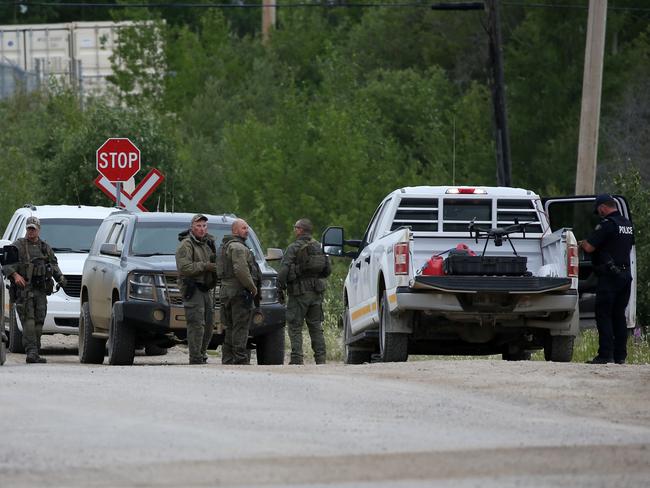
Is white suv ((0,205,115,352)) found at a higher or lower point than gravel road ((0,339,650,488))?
lower

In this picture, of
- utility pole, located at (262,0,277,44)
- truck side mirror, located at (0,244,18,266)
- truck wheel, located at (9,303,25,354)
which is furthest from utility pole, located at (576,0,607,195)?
utility pole, located at (262,0,277,44)

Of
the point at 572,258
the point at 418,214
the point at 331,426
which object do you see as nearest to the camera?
→ the point at 331,426

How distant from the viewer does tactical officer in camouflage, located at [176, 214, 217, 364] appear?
20.0 metres

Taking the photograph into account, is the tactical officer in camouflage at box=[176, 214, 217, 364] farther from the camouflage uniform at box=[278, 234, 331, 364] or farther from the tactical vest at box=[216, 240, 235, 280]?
the camouflage uniform at box=[278, 234, 331, 364]

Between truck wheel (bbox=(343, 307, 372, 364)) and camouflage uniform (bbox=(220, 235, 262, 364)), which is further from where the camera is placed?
truck wheel (bbox=(343, 307, 372, 364))

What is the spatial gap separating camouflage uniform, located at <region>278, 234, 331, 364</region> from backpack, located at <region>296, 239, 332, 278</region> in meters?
0.03

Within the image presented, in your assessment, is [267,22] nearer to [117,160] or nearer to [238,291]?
[117,160]

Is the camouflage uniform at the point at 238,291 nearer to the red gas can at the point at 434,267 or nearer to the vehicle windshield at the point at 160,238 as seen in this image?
the vehicle windshield at the point at 160,238

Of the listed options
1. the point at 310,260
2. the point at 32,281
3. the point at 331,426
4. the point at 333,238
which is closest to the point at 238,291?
the point at 333,238

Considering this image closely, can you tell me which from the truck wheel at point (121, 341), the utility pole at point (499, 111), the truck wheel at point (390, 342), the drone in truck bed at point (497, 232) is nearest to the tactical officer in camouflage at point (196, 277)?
the truck wheel at point (121, 341)

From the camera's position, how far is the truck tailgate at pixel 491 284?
1798 cm

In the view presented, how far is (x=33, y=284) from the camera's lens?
2211cm

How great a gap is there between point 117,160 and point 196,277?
29.5 ft

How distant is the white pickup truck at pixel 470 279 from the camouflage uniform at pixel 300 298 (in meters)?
0.88
